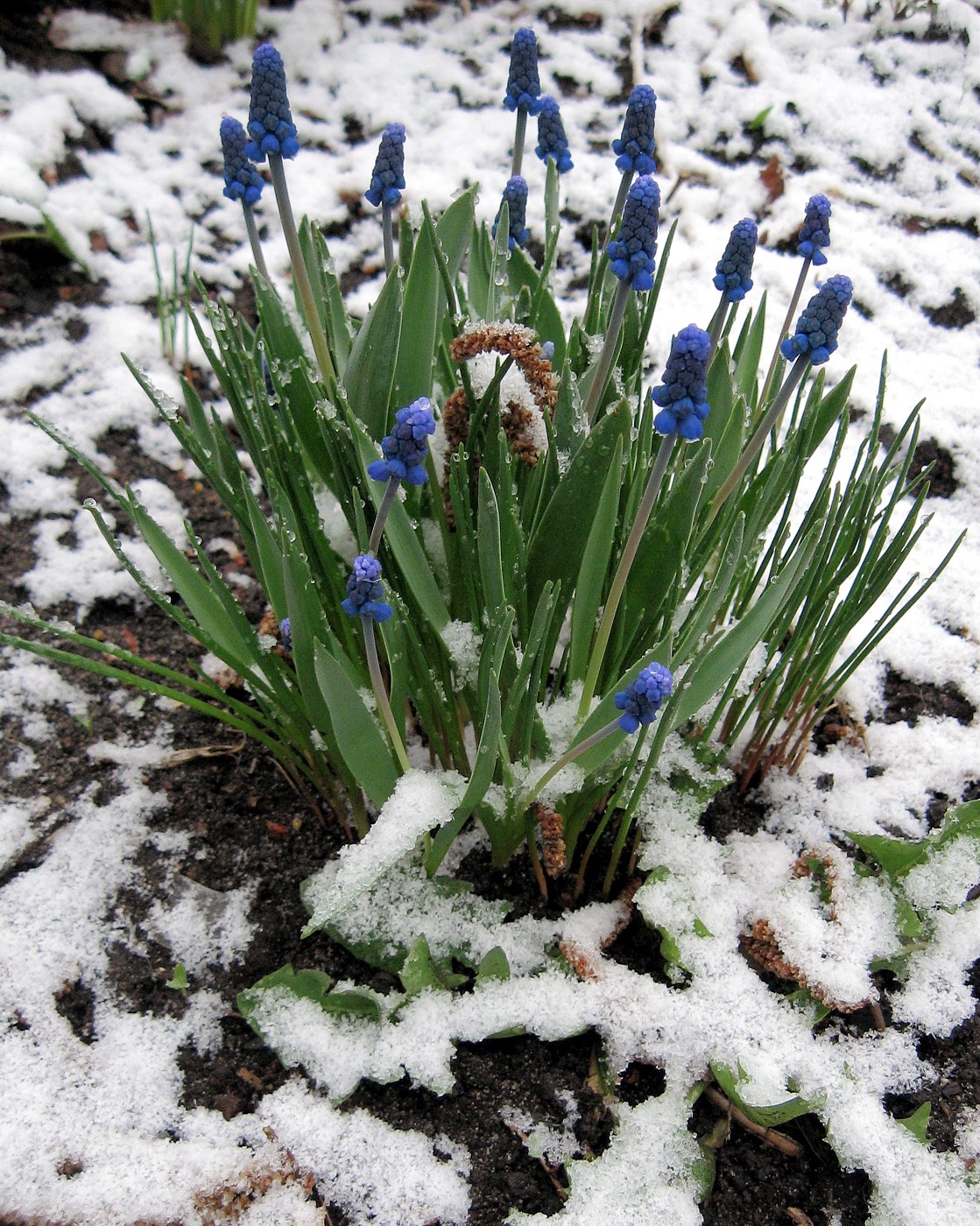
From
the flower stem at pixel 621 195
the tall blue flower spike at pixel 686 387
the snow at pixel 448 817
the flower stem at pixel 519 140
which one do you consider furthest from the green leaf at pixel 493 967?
the flower stem at pixel 519 140

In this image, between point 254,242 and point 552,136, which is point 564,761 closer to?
point 254,242

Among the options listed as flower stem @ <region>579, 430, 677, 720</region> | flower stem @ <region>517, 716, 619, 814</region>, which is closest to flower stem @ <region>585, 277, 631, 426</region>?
flower stem @ <region>579, 430, 677, 720</region>

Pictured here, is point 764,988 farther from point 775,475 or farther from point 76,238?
point 76,238

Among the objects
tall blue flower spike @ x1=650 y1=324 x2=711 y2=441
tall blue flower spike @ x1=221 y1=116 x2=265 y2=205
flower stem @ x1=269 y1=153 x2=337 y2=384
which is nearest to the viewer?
tall blue flower spike @ x1=650 y1=324 x2=711 y2=441

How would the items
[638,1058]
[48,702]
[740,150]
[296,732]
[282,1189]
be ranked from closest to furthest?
1. [282,1189]
2. [638,1058]
3. [296,732]
4. [48,702]
5. [740,150]

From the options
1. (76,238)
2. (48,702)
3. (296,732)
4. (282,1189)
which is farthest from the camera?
(76,238)

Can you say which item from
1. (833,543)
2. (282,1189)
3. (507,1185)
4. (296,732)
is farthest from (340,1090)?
(833,543)

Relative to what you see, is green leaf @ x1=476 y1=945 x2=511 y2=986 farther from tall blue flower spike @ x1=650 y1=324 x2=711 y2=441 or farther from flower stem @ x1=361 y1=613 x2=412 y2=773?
tall blue flower spike @ x1=650 y1=324 x2=711 y2=441

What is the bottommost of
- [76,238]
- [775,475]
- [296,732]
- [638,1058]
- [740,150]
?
[638,1058]
